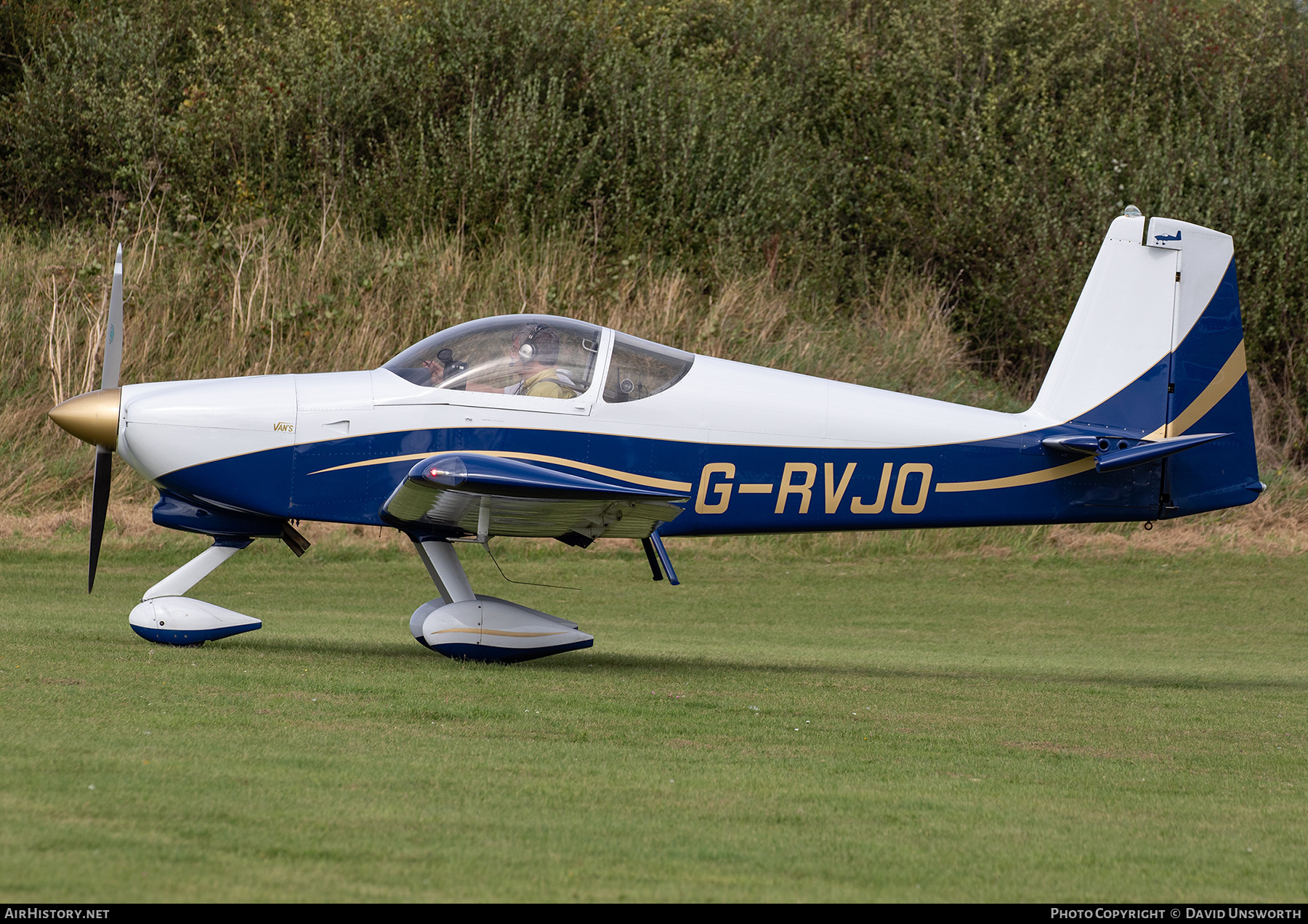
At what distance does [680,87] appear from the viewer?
2391cm

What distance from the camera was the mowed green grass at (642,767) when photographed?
3.96 m

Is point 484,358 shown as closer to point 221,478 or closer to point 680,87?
point 221,478

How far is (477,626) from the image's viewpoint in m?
8.57

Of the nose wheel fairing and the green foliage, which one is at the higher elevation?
the green foliage

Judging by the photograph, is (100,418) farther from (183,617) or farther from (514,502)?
(514,502)

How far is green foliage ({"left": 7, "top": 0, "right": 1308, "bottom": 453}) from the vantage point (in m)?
22.0

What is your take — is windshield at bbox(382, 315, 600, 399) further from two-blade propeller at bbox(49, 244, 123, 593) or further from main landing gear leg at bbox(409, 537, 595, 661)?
two-blade propeller at bbox(49, 244, 123, 593)

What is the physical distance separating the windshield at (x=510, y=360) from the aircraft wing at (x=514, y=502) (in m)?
0.52

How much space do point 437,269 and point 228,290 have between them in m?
3.03

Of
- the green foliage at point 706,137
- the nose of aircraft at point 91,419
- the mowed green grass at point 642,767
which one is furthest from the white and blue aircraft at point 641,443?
the green foliage at point 706,137

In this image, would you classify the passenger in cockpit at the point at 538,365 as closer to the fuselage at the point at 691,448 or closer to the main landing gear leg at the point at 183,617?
the fuselage at the point at 691,448

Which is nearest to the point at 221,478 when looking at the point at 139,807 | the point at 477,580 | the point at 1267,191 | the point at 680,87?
the point at 139,807

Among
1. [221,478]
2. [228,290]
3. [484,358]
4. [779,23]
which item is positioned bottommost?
[228,290]

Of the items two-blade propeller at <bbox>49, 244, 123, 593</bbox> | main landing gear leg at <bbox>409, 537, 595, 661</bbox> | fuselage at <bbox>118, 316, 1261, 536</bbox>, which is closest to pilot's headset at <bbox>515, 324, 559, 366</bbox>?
fuselage at <bbox>118, 316, 1261, 536</bbox>
